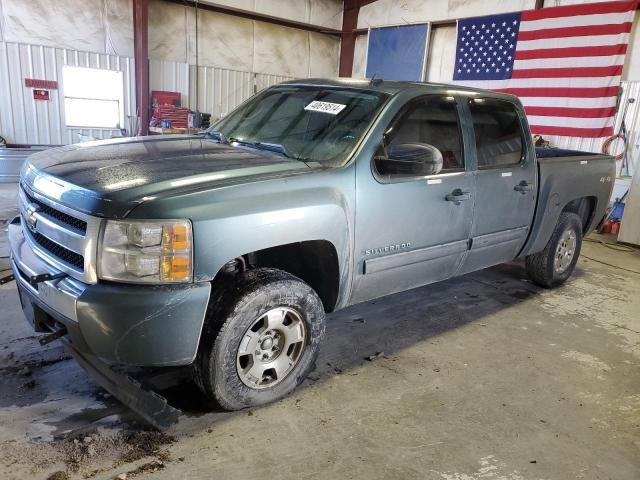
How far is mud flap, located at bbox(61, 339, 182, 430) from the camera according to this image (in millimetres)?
2367

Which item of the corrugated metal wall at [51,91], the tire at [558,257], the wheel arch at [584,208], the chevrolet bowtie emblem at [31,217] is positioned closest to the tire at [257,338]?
the chevrolet bowtie emblem at [31,217]

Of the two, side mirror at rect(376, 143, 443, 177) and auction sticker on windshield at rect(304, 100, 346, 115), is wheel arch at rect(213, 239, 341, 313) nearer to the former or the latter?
side mirror at rect(376, 143, 443, 177)

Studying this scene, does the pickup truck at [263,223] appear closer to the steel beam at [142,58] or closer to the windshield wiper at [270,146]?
the windshield wiper at [270,146]

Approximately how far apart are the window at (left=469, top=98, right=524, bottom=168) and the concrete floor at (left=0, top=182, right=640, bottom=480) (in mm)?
1324

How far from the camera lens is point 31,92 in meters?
8.60

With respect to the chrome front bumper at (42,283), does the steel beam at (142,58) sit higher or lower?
higher

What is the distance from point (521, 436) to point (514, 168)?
2100mm

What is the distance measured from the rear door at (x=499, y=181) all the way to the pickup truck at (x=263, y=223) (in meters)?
0.02

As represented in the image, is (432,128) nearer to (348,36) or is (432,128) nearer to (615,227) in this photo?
(615,227)

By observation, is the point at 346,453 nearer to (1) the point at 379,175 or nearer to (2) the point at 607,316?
(1) the point at 379,175

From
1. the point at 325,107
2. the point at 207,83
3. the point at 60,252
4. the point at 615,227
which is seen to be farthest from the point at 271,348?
the point at 207,83

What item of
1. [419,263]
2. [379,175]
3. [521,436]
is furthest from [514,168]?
[521,436]

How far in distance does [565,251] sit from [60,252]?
14.9 feet

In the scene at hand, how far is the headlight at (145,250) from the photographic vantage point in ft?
6.68
